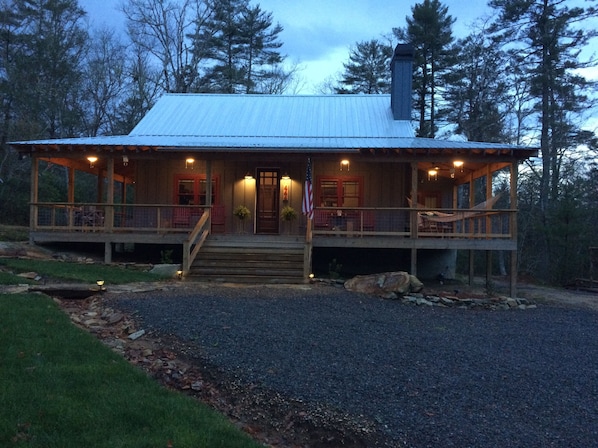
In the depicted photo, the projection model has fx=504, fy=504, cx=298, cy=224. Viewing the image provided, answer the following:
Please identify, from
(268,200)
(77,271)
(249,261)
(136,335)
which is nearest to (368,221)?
(268,200)

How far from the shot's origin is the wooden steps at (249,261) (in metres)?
11.5

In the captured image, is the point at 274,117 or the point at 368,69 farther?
the point at 368,69

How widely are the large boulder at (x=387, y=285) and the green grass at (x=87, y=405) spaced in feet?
20.9

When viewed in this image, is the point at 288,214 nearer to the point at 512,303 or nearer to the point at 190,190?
the point at 190,190

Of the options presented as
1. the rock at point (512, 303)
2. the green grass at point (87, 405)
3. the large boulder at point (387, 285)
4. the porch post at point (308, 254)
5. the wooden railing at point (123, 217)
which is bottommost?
the rock at point (512, 303)

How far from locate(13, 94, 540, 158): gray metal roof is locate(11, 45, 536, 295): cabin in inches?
2.3

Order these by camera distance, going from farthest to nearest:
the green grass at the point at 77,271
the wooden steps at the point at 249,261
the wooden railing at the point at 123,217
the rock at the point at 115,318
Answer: the wooden railing at the point at 123,217 → the wooden steps at the point at 249,261 → the green grass at the point at 77,271 → the rock at the point at 115,318

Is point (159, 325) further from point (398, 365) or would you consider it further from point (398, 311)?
point (398, 311)

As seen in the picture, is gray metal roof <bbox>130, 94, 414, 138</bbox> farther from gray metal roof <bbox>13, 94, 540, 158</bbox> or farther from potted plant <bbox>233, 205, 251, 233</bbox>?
potted plant <bbox>233, 205, 251, 233</bbox>

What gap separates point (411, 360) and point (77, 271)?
784 centimetres

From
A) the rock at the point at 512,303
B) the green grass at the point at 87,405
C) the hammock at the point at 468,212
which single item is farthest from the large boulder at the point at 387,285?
the green grass at the point at 87,405

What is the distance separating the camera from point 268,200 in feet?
51.7

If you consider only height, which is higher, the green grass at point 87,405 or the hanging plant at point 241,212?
the hanging plant at point 241,212

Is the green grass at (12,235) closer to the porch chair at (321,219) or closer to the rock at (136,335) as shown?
the porch chair at (321,219)
